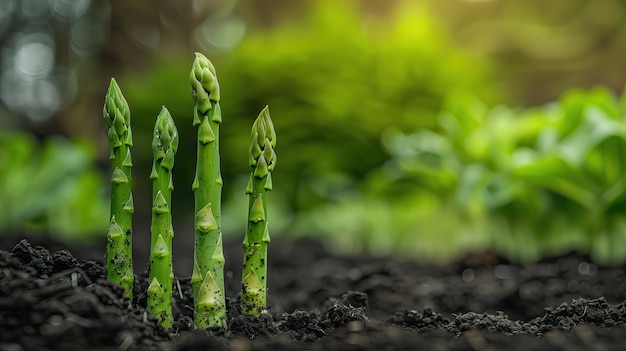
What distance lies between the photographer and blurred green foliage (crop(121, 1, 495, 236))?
5.80 meters

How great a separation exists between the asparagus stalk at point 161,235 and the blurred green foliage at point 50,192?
3.25 meters

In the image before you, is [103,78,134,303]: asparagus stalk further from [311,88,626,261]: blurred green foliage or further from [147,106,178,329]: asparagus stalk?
[311,88,626,261]: blurred green foliage

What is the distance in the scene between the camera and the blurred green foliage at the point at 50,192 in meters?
4.52

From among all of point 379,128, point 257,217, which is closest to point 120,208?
point 257,217

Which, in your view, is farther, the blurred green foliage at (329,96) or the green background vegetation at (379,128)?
the blurred green foliage at (329,96)

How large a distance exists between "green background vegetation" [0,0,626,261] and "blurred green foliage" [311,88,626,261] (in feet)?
0.04

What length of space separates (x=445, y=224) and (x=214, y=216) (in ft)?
9.42

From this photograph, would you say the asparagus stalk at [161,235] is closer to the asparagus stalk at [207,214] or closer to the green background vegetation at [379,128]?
the asparagus stalk at [207,214]

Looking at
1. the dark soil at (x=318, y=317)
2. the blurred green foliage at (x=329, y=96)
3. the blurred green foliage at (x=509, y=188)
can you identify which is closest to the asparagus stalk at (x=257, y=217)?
the dark soil at (x=318, y=317)

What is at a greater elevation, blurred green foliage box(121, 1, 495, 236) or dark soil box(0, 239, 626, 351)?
blurred green foliage box(121, 1, 495, 236)

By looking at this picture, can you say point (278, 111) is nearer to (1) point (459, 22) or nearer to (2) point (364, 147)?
(2) point (364, 147)

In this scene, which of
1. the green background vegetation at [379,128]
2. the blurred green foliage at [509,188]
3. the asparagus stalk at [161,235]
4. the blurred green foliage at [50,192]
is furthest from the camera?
the blurred green foliage at [50,192]

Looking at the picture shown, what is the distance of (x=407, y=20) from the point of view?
6965 mm

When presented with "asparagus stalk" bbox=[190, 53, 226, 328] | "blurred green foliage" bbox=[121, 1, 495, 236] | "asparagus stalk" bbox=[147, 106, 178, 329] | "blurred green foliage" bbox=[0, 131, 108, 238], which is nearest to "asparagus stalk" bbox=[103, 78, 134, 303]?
"asparagus stalk" bbox=[147, 106, 178, 329]
